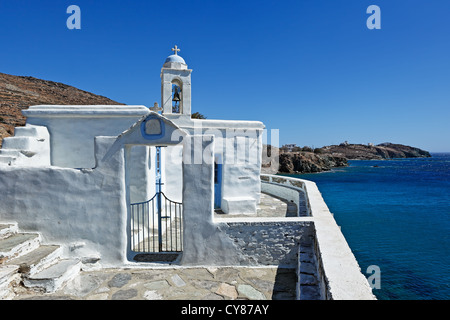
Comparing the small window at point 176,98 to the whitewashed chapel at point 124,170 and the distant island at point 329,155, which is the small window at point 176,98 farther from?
the distant island at point 329,155

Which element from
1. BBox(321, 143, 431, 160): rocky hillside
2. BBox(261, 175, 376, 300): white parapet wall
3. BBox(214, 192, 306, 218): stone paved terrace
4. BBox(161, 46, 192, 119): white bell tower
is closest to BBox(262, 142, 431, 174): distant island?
BBox(321, 143, 431, 160): rocky hillside

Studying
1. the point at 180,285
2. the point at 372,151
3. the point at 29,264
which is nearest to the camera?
the point at 29,264

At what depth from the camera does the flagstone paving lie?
3.98 meters

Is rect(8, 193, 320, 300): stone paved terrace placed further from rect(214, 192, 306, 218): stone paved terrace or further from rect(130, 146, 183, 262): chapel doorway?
rect(214, 192, 306, 218): stone paved terrace

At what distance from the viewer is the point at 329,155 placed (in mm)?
79688

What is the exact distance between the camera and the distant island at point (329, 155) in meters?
55.7

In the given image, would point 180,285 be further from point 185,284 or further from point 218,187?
point 218,187

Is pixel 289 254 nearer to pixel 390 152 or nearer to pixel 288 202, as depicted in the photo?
pixel 288 202

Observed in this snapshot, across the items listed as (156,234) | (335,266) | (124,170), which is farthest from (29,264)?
(335,266)

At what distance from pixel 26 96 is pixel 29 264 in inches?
733

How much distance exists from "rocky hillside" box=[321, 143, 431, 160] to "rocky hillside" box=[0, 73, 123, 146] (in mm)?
88540

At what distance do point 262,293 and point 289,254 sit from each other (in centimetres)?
103

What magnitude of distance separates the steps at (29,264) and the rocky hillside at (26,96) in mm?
8157
